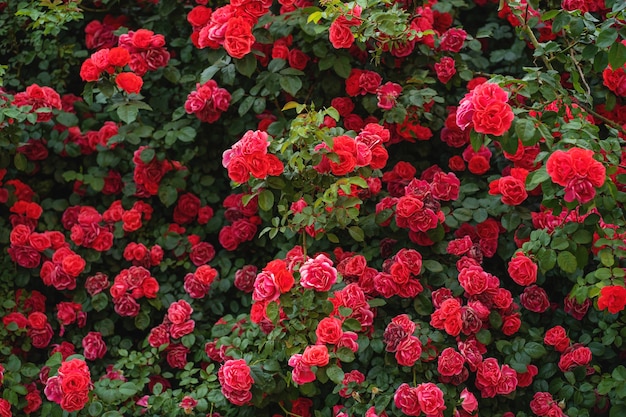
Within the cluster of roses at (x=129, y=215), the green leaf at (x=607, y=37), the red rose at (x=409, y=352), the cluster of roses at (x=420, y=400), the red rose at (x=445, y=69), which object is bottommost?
the cluster of roses at (x=129, y=215)

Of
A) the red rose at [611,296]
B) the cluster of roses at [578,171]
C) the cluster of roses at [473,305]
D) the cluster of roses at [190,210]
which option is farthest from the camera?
the cluster of roses at [190,210]

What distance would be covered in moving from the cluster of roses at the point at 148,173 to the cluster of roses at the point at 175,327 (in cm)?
A: 52

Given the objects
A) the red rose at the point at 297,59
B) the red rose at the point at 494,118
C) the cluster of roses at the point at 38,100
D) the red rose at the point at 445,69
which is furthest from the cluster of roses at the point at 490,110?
the cluster of roses at the point at 38,100

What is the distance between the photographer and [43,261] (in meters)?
3.15

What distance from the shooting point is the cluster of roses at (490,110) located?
2146mm

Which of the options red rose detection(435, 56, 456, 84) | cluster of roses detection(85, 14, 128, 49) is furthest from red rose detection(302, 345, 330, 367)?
cluster of roses detection(85, 14, 128, 49)

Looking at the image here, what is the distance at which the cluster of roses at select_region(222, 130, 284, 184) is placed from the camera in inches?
94.9

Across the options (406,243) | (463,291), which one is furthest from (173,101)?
(463,291)

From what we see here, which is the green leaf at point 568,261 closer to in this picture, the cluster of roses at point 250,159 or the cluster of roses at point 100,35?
the cluster of roses at point 250,159

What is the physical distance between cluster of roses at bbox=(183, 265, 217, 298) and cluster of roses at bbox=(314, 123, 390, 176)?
698 millimetres

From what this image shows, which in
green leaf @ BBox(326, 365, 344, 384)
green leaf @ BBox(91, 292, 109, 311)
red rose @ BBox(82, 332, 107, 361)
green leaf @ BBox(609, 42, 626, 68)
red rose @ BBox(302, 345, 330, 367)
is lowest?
red rose @ BBox(82, 332, 107, 361)

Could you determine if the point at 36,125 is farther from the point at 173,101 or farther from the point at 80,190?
the point at 173,101

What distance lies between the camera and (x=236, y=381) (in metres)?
2.47

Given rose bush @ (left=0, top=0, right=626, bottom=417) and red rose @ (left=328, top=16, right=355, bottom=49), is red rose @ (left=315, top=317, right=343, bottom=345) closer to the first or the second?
rose bush @ (left=0, top=0, right=626, bottom=417)
